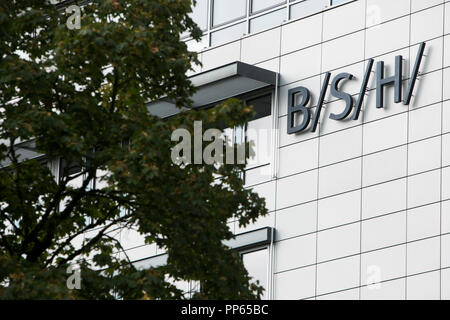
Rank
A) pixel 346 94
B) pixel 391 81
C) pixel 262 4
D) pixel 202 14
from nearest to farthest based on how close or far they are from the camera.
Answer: pixel 391 81 < pixel 346 94 < pixel 262 4 < pixel 202 14

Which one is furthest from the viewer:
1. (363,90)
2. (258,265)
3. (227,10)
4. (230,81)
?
(227,10)

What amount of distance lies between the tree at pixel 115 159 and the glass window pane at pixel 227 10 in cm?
1392

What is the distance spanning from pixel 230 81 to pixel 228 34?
8.64ft

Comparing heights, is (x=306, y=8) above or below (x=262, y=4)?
below

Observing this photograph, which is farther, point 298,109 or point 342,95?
point 298,109

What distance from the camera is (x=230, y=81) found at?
3162 centimetres

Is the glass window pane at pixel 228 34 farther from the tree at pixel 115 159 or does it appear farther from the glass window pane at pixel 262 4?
the tree at pixel 115 159

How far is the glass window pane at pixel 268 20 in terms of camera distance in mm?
32500

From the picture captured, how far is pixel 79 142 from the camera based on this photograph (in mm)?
17703

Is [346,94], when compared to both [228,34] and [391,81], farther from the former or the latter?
[228,34]

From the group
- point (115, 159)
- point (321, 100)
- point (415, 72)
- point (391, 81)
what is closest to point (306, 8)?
point (321, 100)

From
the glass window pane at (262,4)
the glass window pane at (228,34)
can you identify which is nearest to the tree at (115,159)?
the glass window pane at (262,4)
